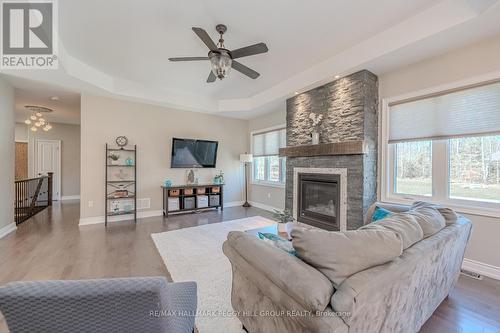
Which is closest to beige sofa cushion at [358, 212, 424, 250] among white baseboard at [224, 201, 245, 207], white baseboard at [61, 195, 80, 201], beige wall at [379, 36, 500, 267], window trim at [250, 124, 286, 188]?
beige wall at [379, 36, 500, 267]

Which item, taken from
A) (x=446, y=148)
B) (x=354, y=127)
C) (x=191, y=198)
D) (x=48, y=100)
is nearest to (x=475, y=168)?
(x=446, y=148)

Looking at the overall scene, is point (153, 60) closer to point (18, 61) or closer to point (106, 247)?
point (18, 61)

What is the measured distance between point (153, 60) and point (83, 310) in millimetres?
3871

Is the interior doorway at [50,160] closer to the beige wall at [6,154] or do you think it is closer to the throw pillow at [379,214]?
the beige wall at [6,154]

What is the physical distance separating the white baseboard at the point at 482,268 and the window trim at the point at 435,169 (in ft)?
1.93

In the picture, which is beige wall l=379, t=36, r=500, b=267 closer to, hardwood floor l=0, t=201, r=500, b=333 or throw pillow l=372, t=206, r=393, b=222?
hardwood floor l=0, t=201, r=500, b=333

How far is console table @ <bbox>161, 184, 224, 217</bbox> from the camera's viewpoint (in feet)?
16.7

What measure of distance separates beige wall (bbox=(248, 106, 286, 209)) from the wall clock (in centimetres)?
348

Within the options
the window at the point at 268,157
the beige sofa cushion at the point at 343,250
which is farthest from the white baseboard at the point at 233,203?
the beige sofa cushion at the point at 343,250

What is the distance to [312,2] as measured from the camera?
240 centimetres

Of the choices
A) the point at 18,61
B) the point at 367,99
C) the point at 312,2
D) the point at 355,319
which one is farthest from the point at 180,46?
the point at 355,319

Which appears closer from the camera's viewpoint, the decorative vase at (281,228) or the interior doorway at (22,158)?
the decorative vase at (281,228)

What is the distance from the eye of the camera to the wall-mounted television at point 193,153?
5.39 meters

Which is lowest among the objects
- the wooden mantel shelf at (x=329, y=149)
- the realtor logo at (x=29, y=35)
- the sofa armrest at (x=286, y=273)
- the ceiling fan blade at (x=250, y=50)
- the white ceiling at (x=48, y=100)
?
the sofa armrest at (x=286, y=273)
